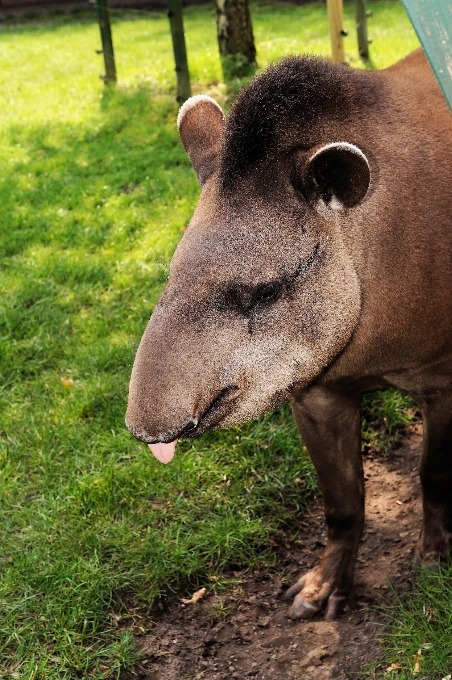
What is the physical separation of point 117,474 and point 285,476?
82 cm

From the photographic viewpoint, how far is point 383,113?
2.68 meters

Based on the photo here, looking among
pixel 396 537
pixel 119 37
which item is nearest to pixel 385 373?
pixel 396 537

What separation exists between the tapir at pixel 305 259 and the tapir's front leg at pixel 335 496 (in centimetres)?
15

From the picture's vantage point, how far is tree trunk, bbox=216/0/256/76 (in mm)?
9242

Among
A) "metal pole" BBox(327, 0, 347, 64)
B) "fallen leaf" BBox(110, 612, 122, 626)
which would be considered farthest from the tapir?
"metal pole" BBox(327, 0, 347, 64)

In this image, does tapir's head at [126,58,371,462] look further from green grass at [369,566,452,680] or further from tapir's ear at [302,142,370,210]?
green grass at [369,566,452,680]

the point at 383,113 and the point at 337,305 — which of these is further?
the point at 383,113

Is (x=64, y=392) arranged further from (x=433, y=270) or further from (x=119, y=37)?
(x=119, y=37)

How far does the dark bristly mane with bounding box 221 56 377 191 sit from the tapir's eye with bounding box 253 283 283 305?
1.11ft

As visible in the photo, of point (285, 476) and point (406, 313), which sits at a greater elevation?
point (406, 313)

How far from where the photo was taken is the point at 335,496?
10.6ft

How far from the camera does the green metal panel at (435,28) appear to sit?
1651mm

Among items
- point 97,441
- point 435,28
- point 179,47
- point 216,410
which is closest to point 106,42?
point 179,47

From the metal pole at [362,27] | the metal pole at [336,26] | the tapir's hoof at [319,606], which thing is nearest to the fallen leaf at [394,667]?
the tapir's hoof at [319,606]
